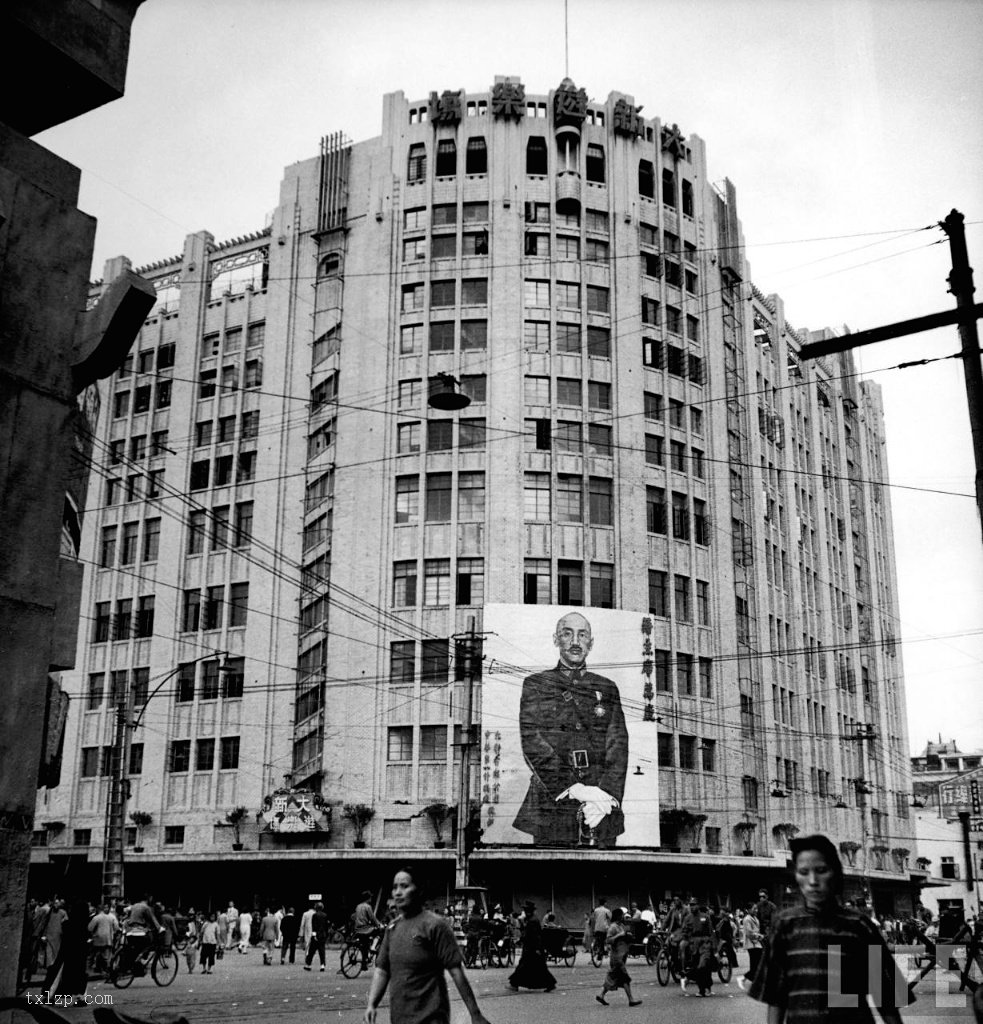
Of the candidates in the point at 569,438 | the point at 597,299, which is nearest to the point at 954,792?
the point at 569,438

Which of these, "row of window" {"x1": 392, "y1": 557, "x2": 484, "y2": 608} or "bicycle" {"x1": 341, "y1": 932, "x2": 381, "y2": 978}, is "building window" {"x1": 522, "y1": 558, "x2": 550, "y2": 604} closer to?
"row of window" {"x1": 392, "y1": 557, "x2": 484, "y2": 608}

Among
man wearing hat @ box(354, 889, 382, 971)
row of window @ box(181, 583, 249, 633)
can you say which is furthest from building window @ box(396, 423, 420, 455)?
man wearing hat @ box(354, 889, 382, 971)

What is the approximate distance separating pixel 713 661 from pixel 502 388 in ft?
46.2

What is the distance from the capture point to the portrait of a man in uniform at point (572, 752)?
44750mm

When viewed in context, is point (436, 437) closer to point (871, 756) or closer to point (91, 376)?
point (871, 756)

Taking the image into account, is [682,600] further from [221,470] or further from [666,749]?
[221,470]

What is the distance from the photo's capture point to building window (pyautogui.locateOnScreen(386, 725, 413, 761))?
1850 inches

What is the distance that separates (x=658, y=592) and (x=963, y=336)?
3929 cm

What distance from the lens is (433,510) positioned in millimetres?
49812

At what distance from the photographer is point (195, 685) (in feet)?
172

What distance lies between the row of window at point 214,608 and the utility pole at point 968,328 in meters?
42.6

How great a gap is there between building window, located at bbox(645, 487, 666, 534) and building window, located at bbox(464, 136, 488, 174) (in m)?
15.9

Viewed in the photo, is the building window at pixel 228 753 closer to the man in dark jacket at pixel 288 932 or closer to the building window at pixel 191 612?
the building window at pixel 191 612

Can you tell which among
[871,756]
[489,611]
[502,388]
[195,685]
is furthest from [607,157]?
[871,756]
